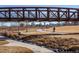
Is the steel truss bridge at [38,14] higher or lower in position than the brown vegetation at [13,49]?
higher

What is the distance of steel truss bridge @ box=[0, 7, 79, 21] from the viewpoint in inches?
122

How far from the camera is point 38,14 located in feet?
10.2

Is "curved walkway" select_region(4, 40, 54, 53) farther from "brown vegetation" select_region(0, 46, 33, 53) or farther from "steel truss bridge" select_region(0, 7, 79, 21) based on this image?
"steel truss bridge" select_region(0, 7, 79, 21)

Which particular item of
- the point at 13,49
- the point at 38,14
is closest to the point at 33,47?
the point at 13,49

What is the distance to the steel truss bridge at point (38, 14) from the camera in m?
3.09

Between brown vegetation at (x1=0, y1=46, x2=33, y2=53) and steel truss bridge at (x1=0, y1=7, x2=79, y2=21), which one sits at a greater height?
steel truss bridge at (x1=0, y1=7, x2=79, y2=21)

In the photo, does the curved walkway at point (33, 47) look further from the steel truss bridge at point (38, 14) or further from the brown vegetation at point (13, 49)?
the steel truss bridge at point (38, 14)

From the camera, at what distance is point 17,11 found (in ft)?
10.2

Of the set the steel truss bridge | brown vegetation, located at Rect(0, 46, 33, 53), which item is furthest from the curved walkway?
the steel truss bridge

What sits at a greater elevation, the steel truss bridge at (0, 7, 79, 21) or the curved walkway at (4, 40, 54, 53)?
the steel truss bridge at (0, 7, 79, 21)

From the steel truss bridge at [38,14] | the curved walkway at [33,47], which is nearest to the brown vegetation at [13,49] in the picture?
the curved walkway at [33,47]
